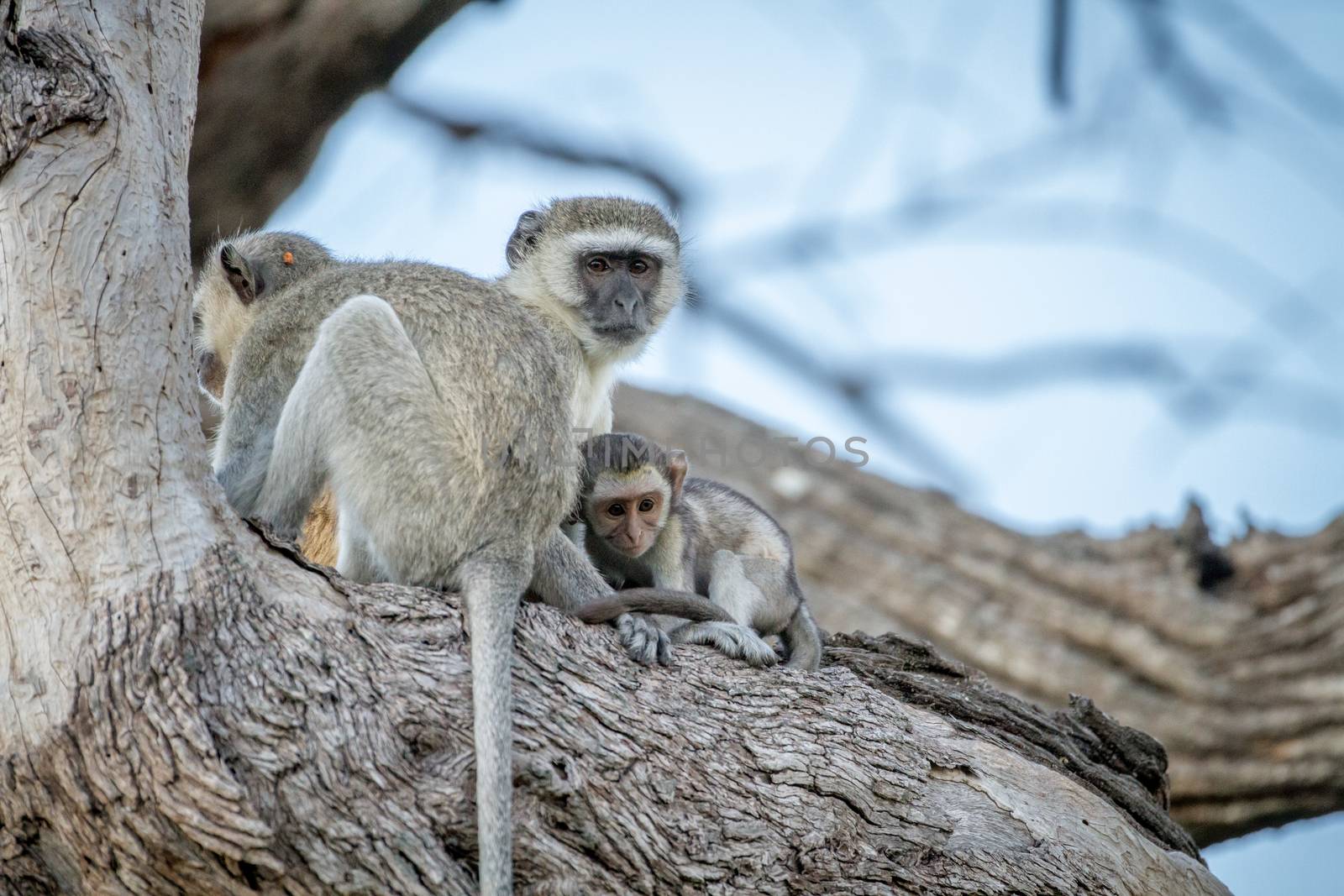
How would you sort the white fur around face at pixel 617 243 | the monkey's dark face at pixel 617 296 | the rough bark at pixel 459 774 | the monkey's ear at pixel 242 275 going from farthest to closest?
Answer: the white fur around face at pixel 617 243, the monkey's dark face at pixel 617 296, the monkey's ear at pixel 242 275, the rough bark at pixel 459 774

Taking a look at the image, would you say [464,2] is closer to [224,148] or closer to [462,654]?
[224,148]

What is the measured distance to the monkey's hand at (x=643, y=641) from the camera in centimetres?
430

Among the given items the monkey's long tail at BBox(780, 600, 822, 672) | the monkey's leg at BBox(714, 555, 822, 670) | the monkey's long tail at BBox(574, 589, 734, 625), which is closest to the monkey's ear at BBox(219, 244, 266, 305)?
the monkey's long tail at BBox(574, 589, 734, 625)

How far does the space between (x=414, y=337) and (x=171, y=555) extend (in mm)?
1358

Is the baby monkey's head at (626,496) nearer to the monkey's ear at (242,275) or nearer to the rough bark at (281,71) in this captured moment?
the monkey's ear at (242,275)

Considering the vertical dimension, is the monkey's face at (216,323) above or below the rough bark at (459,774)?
above

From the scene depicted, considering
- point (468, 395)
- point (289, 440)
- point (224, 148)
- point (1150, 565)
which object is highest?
point (1150, 565)

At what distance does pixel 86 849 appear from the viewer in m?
3.27

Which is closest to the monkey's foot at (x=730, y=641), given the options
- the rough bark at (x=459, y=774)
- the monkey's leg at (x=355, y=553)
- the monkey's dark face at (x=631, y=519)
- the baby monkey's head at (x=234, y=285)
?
the rough bark at (x=459, y=774)

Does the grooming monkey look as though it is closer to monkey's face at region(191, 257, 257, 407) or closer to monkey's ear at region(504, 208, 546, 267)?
monkey's face at region(191, 257, 257, 407)

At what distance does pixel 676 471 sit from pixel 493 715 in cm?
232

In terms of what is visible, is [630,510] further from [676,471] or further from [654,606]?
[654,606]

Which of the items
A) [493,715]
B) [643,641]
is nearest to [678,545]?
[643,641]

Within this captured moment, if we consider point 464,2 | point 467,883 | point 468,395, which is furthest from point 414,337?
point 464,2
